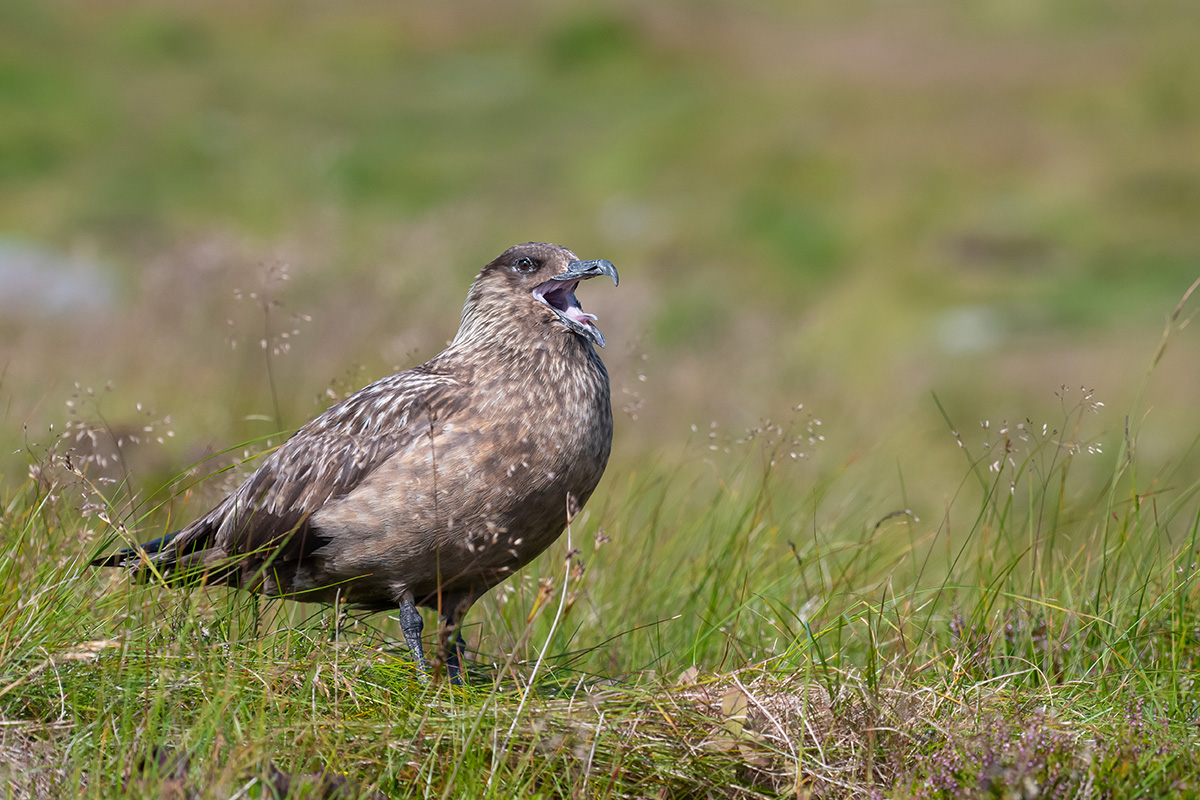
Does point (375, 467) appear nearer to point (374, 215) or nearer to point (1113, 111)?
point (374, 215)

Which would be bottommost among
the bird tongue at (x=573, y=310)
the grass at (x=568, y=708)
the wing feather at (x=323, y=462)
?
the grass at (x=568, y=708)

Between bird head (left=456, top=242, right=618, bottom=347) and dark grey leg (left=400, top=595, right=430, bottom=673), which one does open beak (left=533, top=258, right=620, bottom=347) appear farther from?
dark grey leg (left=400, top=595, right=430, bottom=673)

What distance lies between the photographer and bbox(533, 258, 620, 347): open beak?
3.70 m

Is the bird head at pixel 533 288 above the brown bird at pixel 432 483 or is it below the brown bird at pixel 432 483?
above

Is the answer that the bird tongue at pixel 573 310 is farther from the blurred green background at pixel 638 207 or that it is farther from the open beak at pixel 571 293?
the blurred green background at pixel 638 207

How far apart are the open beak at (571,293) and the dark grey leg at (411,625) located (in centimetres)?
95

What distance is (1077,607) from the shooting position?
3482mm

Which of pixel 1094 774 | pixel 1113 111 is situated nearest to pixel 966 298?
pixel 1113 111

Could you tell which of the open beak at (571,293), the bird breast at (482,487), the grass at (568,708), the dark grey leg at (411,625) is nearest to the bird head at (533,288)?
the open beak at (571,293)

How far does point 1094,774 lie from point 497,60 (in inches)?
1128

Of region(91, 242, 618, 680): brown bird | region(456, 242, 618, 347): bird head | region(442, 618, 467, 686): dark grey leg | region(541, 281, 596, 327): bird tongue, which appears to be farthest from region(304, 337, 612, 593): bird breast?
region(541, 281, 596, 327): bird tongue

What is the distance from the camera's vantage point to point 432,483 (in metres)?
3.34

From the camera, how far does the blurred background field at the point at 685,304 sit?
3221mm

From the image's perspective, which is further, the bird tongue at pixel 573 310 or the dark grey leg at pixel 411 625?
the bird tongue at pixel 573 310
